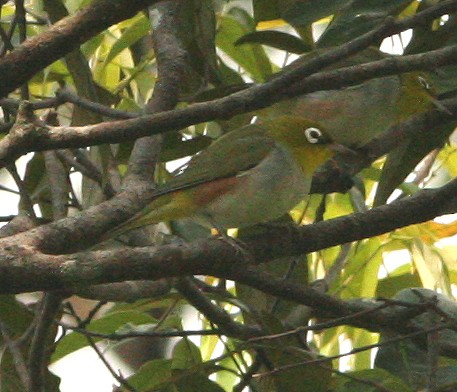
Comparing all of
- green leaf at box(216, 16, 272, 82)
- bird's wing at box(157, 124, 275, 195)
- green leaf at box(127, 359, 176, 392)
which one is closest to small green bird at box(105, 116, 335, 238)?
bird's wing at box(157, 124, 275, 195)

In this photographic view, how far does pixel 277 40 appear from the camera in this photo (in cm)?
369

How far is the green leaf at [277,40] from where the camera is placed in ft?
11.8

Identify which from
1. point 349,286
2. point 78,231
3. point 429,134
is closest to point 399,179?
point 429,134

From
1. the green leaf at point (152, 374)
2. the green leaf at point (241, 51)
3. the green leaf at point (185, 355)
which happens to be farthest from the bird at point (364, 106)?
the green leaf at point (152, 374)

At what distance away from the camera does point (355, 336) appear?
13.0ft

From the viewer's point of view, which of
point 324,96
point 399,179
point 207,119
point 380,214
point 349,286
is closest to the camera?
point 207,119

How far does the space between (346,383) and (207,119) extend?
934 mm

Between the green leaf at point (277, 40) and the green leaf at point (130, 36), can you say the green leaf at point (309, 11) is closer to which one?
the green leaf at point (277, 40)

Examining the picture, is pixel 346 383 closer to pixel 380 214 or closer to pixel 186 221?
pixel 380 214

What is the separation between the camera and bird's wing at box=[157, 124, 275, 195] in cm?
351

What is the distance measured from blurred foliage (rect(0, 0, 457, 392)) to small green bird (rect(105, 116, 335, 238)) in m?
0.17

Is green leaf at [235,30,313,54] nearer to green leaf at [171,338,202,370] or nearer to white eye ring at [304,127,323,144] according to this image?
white eye ring at [304,127,323,144]

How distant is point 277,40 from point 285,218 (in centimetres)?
61

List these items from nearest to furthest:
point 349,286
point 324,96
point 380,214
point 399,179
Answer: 1. point 380,214
2. point 399,179
3. point 349,286
4. point 324,96
